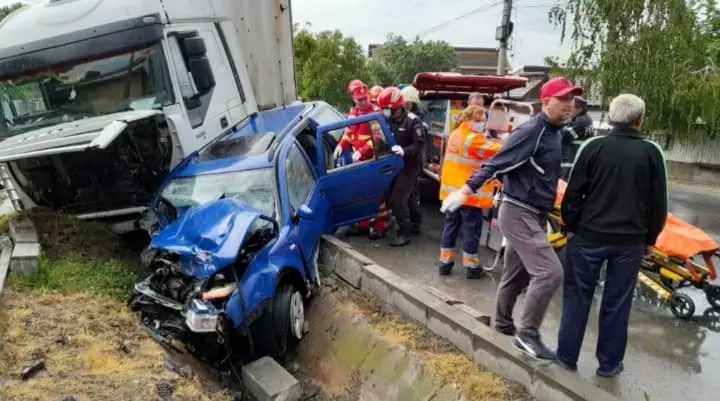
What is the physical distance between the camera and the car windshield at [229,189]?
5.15 m

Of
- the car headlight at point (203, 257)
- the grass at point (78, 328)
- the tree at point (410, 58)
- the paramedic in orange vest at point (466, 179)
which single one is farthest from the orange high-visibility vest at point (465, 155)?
the tree at point (410, 58)

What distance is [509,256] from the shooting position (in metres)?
3.97

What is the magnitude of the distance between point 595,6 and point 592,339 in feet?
36.0

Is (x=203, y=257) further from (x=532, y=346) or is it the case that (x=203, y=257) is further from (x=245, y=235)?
(x=532, y=346)

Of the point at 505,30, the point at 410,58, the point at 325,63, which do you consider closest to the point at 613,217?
the point at 505,30

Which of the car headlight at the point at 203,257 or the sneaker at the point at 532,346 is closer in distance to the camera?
the sneaker at the point at 532,346

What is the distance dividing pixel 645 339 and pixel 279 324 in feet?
9.46

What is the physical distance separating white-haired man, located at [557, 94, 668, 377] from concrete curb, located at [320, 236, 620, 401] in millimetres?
307

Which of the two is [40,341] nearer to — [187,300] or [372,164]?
[187,300]

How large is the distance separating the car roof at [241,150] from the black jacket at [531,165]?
2376mm

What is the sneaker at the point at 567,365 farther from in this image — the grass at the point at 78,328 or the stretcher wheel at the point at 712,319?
the grass at the point at 78,328

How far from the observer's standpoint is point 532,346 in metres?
3.70

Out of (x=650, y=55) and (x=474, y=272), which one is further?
(x=650, y=55)

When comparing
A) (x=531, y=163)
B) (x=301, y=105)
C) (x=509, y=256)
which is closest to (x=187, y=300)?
(x=509, y=256)
